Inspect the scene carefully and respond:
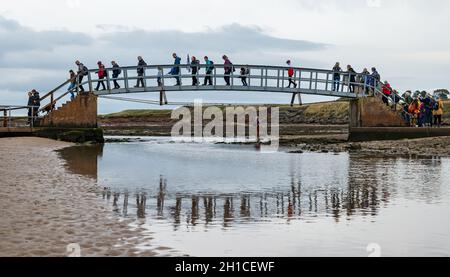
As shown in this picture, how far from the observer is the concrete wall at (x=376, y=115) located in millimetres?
29891

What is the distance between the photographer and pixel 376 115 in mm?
29953

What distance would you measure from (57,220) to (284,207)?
134 inches

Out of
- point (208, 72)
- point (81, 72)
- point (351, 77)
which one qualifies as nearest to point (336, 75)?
point (351, 77)

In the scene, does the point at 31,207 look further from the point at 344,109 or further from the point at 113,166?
the point at 344,109

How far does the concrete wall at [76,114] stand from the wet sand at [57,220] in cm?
1487

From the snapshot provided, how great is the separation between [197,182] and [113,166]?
4.56 metres

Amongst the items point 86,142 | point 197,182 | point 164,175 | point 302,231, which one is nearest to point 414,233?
point 302,231

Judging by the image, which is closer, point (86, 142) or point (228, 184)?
point (228, 184)

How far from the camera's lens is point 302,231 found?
7.32 metres

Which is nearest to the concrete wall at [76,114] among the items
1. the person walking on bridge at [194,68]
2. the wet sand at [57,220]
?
the person walking on bridge at [194,68]

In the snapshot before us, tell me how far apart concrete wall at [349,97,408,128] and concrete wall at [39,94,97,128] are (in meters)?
13.0

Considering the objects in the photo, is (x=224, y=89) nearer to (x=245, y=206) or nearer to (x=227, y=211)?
(x=245, y=206)
